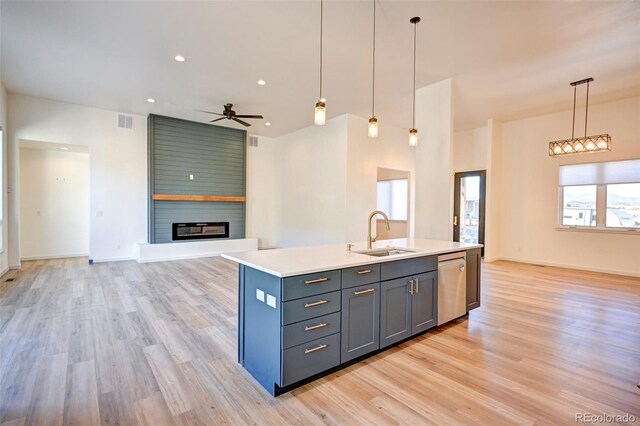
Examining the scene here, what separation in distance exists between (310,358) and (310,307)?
1.22ft

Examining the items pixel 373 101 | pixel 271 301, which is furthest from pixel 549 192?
pixel 271 301

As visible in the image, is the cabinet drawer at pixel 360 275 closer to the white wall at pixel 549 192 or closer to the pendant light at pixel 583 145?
the pendant light at pixel 583 145

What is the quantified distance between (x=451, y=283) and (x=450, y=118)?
2.75 meters

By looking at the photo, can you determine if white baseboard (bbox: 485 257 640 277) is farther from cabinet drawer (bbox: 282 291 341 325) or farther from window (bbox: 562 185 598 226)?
cabinet drawer (bbox: 282 291 341 325)

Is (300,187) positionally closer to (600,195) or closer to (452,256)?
(452,256)

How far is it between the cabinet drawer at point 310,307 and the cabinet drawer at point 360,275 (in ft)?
0.42

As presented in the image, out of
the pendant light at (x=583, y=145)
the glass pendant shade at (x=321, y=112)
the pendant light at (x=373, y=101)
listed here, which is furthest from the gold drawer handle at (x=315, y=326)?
the pendant light at (x=583, y=145)

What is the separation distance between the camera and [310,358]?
2.10 meters

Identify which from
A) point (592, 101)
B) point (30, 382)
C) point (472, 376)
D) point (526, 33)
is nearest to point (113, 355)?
point (30, 382)

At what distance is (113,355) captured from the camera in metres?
2.57

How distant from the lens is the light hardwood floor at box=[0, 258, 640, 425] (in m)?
1.87

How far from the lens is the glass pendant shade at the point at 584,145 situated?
179 inches

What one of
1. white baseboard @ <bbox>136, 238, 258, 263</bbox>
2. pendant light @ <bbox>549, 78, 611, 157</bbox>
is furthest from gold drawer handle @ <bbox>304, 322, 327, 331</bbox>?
white baseboard @ <bbox>136, 238, 258, 263</bbox>

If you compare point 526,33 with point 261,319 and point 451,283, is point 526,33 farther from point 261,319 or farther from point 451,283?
point 261,319
